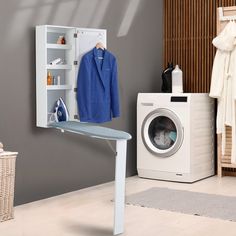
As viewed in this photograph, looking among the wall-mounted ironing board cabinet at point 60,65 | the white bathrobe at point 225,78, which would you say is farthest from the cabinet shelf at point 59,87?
the white bathrobe at point 225,78

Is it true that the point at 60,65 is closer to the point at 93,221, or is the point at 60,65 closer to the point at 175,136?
the point at 93,221

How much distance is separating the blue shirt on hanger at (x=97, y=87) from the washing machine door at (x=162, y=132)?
663 mm

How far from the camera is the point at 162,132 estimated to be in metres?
5.95

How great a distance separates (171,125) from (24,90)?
1881 millimetres

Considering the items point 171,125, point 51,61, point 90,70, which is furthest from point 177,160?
point 51,61

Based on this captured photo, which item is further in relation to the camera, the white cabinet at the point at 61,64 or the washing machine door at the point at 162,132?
the washing machine door at the point at 162,132

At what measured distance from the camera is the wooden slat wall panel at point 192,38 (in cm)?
627

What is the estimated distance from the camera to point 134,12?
20.0 ft

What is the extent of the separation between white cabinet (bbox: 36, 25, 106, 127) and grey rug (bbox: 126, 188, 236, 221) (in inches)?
39.8

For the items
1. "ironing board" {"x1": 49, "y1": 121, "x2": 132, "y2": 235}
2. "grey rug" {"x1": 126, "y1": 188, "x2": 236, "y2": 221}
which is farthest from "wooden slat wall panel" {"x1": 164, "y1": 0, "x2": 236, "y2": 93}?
"ironing board" {"x1": 49, "y1": 121, "x2": 132, "y2": 235}

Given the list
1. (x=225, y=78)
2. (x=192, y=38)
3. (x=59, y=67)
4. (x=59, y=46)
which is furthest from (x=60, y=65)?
(x=192, y=38)

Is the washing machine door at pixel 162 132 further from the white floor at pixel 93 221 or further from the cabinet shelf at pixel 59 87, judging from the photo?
the cabinet shelf at pixel 59 87

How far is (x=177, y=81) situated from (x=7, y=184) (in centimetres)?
268

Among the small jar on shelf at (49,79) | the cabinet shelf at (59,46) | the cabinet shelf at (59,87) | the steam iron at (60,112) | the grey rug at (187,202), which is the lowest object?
the grey rug at (187,202)
